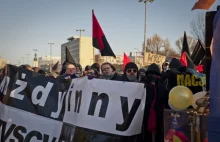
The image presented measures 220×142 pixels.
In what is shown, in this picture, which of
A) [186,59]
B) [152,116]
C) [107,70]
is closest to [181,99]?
[152,116]

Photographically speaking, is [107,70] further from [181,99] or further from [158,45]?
[158,45]

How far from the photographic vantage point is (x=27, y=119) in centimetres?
369

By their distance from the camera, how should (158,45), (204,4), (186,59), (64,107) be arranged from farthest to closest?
(158,45) < (186,59) < (64,107) < (204,4)

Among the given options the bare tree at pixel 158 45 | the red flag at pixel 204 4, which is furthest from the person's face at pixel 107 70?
the bare tree at pixel 158 45

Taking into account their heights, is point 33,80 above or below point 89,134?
above

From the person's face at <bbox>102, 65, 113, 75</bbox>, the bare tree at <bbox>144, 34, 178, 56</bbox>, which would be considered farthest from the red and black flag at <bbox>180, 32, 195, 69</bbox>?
the bare tree at <bbox>144, 34, 178, 56</bbox>

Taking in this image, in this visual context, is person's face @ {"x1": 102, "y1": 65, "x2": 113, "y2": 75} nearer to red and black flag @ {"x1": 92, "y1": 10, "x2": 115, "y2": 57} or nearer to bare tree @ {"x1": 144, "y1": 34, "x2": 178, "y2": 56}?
red and black flag @ {"x1": 92, "y1": 10, "x2": 115, "y2": 57}

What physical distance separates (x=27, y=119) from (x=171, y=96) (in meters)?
2.01

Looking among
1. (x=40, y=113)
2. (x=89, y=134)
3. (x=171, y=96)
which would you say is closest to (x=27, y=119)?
(x=40, y=113)

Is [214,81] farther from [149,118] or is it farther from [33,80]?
[33,80]

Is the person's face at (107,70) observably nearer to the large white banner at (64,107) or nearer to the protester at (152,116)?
the large white banner at (64,107)

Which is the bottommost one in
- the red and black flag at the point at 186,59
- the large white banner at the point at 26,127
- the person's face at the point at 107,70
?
the large white banner at the point at 26,127

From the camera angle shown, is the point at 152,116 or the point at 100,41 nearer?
the point at 152,116

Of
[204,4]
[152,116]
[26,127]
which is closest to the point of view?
[204,4]
